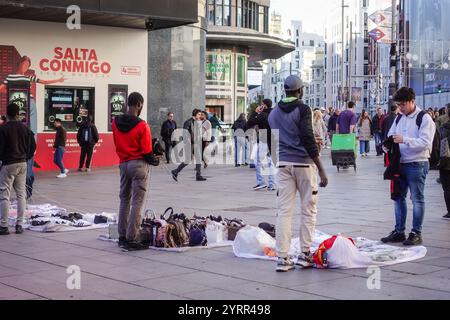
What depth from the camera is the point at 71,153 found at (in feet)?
75.9

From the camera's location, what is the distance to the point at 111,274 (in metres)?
7.44

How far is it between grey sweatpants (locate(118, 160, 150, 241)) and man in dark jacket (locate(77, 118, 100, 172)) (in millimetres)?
13180

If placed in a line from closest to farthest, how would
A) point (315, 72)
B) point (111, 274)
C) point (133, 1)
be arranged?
point (111, 274), point (133, 1), point (315, 72)

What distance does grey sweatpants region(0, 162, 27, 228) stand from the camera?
10.4 meters

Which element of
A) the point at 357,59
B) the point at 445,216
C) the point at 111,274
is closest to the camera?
the point at 111,274

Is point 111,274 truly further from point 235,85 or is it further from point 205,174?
point 235,85

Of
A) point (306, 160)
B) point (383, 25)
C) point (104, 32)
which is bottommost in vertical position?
point (306, 160)

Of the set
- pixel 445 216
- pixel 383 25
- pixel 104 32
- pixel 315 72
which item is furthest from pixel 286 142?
pixel 315 72

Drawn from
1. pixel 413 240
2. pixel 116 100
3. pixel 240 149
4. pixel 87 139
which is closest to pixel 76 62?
pixel 116 100

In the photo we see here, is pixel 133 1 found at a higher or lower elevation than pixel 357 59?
lower

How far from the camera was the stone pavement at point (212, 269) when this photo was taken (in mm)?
6547

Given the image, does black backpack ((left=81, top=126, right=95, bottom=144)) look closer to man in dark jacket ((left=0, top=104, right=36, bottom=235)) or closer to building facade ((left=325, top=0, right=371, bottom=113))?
man in dark jacket ((left=0, top=104, right=36, bottom=235))

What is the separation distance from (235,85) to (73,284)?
48.8m

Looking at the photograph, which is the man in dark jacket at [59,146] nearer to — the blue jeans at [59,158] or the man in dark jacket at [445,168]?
the blue jeans at [59,158]
